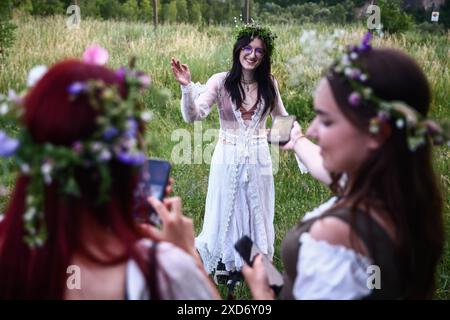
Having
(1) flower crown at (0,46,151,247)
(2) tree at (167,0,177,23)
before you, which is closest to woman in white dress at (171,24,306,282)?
(1) flower crown at (0,46,151,247)

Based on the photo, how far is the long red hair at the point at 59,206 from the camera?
1169 millimetres

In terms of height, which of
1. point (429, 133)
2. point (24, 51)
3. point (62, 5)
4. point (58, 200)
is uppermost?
point (62, 5)

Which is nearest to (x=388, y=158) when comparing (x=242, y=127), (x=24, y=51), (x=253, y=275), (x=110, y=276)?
(x=253, y=275)

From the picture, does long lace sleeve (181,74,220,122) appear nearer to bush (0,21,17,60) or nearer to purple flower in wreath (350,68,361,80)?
purple flower in wreath (350,68,361,80)

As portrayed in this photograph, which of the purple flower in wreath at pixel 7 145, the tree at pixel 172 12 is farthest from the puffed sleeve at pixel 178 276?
the tree at pixel 172 12

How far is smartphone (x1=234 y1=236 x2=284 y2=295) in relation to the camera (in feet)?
5.89

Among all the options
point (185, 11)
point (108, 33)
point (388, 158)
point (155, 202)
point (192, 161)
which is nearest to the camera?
point (388, 158)

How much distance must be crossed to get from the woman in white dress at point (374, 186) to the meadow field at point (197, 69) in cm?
204

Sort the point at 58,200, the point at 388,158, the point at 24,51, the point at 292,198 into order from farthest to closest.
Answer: the point at 24,51, the point at 292,198, the point at 388,158, the point at 58,200

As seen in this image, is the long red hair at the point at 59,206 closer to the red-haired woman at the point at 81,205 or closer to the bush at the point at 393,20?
the red-haired woman at the point at 81,205

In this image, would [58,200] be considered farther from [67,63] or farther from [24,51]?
[24,51]

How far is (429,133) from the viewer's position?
1.39 m

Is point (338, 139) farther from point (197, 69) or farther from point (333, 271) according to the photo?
point (197, 69)

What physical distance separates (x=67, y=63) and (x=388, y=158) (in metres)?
0.88
